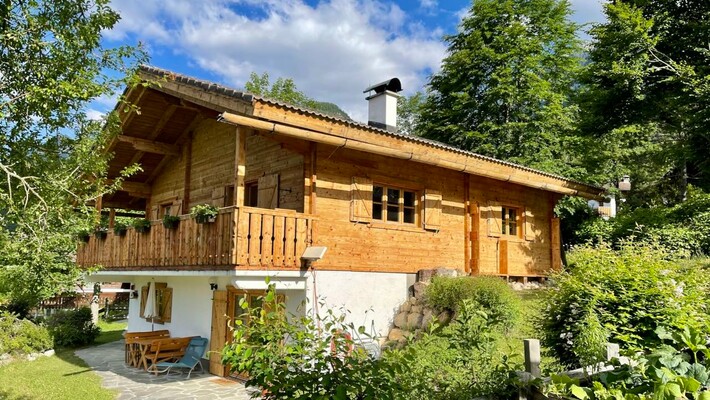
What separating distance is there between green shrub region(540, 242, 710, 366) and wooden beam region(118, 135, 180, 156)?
37.4 feet

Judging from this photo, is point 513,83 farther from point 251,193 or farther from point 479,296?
point 479,296

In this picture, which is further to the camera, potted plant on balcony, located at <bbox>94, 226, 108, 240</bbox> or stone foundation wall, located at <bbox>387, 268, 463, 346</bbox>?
potted plant on balcony, located at <bbox>94, 226, 108, 240</bbox>

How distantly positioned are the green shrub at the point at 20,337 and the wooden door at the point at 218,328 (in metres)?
6.45

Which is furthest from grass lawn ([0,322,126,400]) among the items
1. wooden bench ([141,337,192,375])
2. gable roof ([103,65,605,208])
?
gable roof ([103,65,605,208])

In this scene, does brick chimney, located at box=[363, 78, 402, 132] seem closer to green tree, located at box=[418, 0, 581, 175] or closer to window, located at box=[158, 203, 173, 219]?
window, located at box=[158, 203, 173, 219]

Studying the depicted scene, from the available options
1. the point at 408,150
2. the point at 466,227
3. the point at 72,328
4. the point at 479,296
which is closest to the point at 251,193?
the point at 408,150

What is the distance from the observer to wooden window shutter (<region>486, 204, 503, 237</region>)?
13538mm

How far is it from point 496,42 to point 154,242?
18968mm

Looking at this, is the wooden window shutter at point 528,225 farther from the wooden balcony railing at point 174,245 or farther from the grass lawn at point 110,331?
the grass lawn at point 110,331

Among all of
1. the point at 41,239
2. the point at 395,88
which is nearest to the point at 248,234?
the point at 41,239

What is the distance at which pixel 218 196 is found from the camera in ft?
41.5

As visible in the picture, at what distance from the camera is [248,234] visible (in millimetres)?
8531

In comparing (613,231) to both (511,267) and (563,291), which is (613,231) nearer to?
(511,267)

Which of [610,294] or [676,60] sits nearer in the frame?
[610,294]
